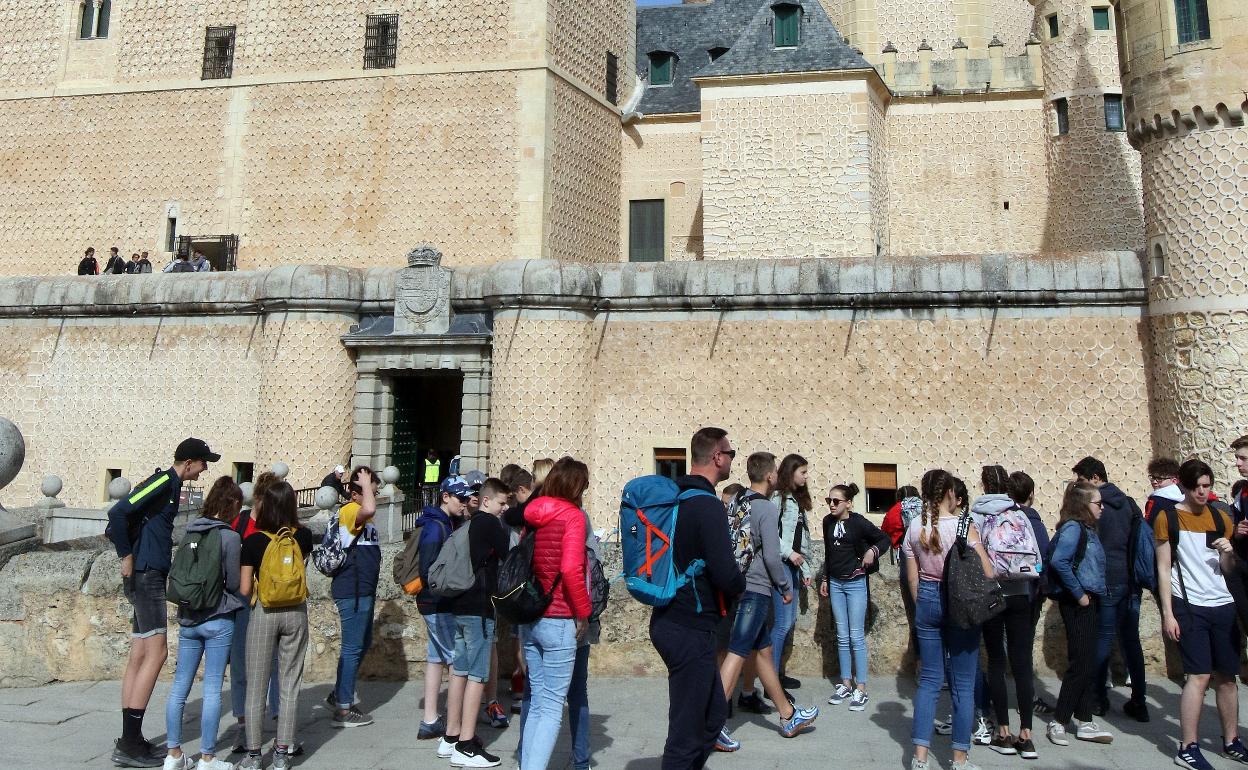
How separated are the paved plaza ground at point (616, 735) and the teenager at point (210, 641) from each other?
21.3 inches

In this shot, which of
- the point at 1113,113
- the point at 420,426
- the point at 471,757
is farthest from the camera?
the point at 1113,113

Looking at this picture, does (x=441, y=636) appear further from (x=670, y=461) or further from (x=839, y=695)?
(x=670, y=461)

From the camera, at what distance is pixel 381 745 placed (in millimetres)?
5508

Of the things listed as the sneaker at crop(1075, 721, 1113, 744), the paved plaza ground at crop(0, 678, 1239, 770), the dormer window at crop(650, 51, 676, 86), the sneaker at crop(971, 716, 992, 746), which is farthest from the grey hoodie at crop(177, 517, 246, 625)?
the dormer window at crop(650, 51, 676, 86)

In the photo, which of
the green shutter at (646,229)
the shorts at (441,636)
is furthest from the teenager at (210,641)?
the green shutter at (646,229)

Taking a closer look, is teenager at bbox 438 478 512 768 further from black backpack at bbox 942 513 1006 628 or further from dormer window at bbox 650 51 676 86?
dormer window at bbox 650 51 676 86

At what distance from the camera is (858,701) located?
6094mm

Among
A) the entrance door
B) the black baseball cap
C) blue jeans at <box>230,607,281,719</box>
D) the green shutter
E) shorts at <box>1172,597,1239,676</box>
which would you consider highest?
the green shutter

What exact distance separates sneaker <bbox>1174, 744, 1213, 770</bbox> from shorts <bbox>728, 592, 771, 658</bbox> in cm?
243

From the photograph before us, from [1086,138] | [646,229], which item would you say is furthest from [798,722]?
[1086,138]

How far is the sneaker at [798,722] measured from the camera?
18.2ft

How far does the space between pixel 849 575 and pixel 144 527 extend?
15.2ft

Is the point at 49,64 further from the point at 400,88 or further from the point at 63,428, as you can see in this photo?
the point at 63,428

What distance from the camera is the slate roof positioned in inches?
746
